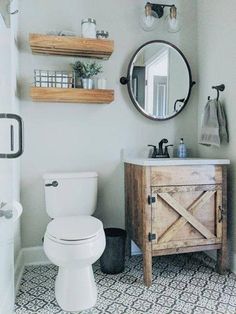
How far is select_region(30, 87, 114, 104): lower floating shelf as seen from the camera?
84.1 inches

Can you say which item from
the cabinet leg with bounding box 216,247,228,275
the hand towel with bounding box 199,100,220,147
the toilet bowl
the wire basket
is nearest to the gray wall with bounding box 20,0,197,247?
the wire basket

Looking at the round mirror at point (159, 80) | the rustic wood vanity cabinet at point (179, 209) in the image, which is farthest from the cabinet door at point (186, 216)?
the round mirror at point (159, 80)

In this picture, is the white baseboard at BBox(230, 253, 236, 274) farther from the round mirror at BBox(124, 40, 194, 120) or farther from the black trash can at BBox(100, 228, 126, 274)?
the round mirror at BBox(124, 40, 194, 120)

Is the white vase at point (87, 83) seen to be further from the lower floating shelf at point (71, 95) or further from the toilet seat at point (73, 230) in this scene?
the toilet seat at point (73, 230)

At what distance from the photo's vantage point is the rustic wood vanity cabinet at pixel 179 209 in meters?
1.92

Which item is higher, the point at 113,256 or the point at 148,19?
the point at 148,19

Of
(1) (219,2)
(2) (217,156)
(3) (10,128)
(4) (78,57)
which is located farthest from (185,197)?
(1) (219,2)

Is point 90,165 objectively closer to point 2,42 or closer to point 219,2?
point 2,42

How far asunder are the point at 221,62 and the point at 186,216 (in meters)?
1.25

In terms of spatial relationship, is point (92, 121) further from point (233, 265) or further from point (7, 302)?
point (233, 265)

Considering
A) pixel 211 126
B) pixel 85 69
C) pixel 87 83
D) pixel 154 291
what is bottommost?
pixel 154 291

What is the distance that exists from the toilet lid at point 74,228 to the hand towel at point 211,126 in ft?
3.61

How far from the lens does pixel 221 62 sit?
2246 millimetres

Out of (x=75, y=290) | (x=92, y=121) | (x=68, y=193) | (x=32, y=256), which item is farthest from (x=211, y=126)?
(x=32, y=256)
